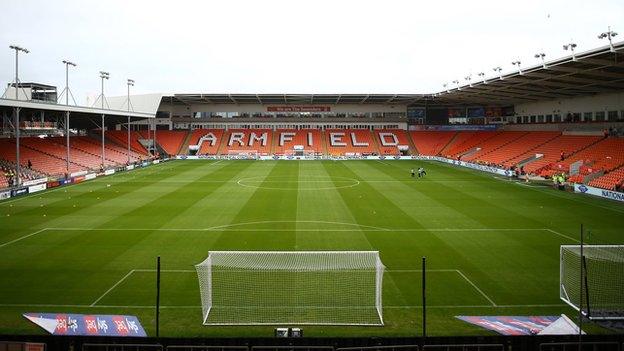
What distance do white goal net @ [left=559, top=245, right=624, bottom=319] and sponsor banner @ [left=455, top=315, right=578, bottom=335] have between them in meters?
1.03

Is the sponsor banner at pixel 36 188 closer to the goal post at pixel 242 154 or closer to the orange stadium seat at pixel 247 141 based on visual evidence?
the goal post at pixel 242 154

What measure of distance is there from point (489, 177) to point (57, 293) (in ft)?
131

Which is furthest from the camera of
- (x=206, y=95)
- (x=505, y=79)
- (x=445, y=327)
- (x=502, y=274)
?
(x=206, y=95)

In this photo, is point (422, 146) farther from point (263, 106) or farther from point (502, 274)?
point (502, 274)

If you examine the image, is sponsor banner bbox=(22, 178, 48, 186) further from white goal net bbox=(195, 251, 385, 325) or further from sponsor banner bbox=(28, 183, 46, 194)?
white goal net bbox=(195, 251, 385, 325)

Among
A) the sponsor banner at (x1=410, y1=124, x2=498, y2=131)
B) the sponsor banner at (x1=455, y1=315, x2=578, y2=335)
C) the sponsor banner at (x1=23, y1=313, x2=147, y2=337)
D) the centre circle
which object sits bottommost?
the sponsor banner at (x1=23, y1=313, x2=147, y2=337)

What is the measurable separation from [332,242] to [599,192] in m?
22.4

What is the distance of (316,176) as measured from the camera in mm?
47844

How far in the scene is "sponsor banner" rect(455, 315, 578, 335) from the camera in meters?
12.1

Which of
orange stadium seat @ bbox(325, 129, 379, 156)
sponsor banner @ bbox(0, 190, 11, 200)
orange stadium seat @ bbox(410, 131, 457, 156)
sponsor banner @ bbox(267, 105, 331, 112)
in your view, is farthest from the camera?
sponsor banner @ bbox(267, 105, 331, 112)

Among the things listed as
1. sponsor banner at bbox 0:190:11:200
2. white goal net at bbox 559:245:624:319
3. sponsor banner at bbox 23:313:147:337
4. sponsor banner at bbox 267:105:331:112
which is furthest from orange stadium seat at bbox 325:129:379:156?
sponsor banner at bbox 23:313:147:337

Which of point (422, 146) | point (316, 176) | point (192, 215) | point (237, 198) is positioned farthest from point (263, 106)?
point (192, 215)

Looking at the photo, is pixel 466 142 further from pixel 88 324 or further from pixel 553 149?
pixel 88 324

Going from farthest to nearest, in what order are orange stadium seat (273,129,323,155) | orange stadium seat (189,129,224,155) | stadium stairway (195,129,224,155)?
orange stadium seat (273,129,323,155)
orange stadium seat (189,129,224,155)
stadium stairway (195,129,224,155)
